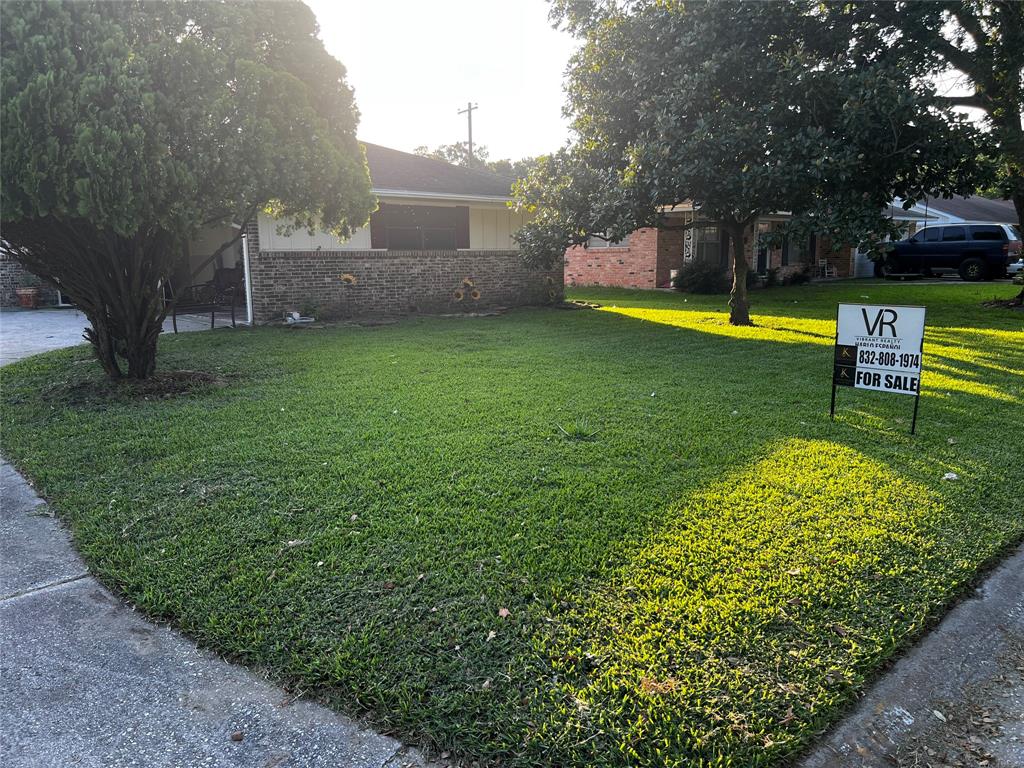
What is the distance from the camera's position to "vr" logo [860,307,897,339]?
194 inches

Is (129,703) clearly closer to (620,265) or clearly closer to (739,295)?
(739,295)

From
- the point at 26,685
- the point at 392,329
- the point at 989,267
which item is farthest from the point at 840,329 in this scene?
the point at 989,267

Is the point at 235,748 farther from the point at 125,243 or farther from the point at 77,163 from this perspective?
the point at 125,243

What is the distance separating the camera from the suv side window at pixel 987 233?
71.1 ft

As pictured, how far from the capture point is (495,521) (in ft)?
11.9

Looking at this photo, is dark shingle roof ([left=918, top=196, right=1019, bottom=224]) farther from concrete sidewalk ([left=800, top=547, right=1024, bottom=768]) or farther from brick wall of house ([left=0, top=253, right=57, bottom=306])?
concrete sidewalk ([left=800, top=547, right=1024, bottom=768])

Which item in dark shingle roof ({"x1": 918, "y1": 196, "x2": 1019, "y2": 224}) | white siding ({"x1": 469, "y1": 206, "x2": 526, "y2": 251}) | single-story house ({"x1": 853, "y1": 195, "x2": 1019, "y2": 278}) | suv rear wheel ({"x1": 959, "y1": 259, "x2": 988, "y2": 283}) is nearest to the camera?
white siding ({"x1": 469, "y1": 206, "x2": 526, "y2": 251})

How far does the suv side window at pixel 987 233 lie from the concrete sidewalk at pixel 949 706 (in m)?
23.6

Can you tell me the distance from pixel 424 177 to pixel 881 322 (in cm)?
1209

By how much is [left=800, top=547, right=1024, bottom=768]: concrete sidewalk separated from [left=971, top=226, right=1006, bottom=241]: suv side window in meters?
23.6

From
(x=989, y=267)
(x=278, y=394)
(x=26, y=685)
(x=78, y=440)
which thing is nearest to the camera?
(x=26, y=685)

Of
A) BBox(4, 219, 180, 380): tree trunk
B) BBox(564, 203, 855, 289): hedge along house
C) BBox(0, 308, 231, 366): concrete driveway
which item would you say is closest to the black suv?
BBox(564, 203, 855, 289): hedge along house

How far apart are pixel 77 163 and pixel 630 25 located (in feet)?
26.1

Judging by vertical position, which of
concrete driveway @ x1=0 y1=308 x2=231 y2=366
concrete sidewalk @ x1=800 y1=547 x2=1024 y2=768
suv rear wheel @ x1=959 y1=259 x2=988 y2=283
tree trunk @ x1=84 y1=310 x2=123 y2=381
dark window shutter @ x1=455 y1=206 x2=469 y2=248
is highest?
dark window shutter @ x1=455 y1=206 x2=469 y2=248
